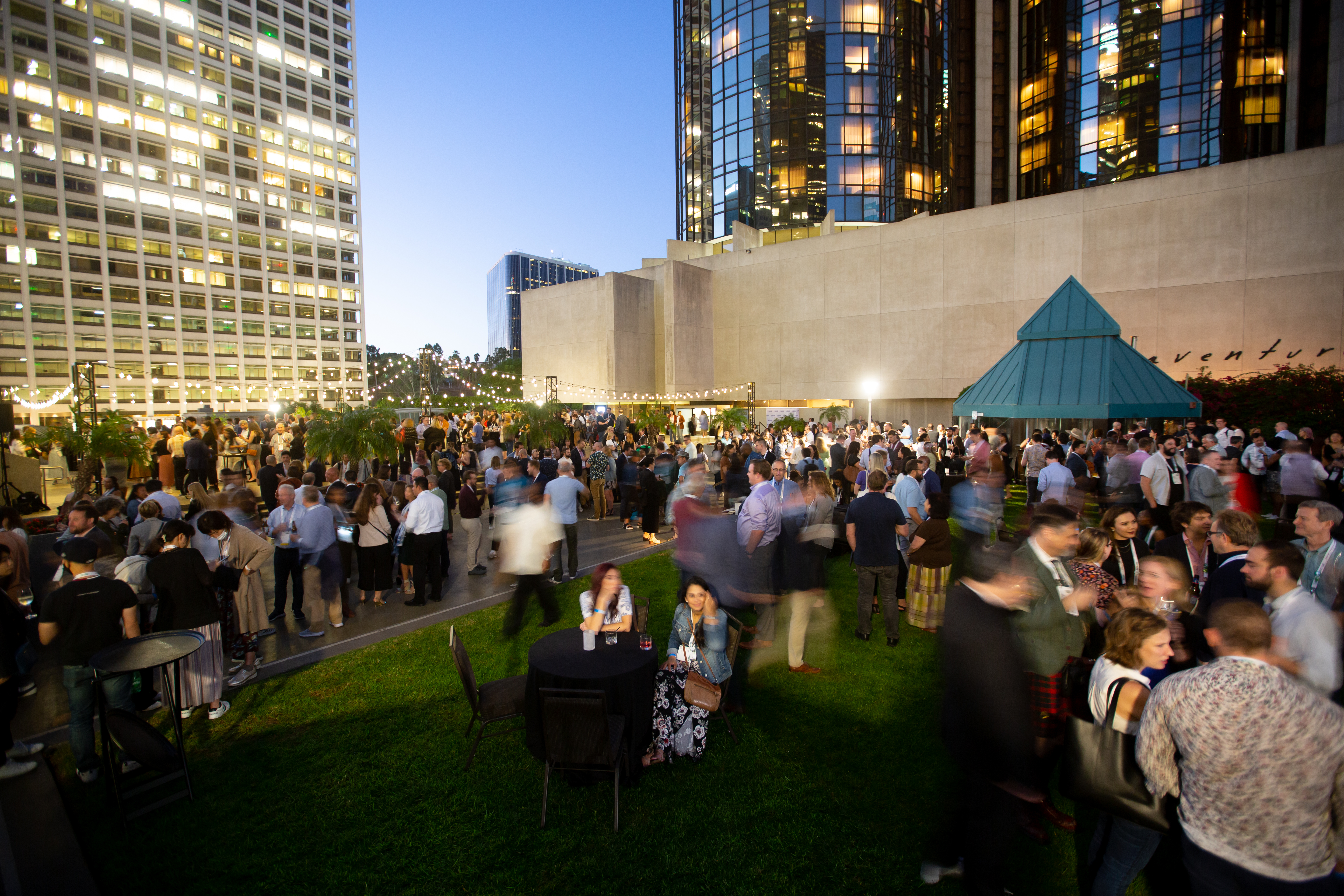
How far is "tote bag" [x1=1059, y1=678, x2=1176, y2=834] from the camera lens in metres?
2.47

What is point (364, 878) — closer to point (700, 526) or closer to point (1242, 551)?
point (700, 526)

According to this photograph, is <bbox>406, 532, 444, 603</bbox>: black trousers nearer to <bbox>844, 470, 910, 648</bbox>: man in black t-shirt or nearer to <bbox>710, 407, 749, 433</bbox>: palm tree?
<bbox>844, 470, 910, 648</bbox>: man in black t-shirt

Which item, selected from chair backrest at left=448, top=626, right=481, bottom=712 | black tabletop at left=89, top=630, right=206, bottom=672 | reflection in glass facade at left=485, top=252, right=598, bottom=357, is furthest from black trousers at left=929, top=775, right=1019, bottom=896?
reflection in glass facade at left=485, top=252, right=598, bottom=357

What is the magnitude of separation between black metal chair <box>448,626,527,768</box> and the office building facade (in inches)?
1430

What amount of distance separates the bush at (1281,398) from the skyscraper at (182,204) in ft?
215

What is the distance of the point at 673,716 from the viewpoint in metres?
4.30

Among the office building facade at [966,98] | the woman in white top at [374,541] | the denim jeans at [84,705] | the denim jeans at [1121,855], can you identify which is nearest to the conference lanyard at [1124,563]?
the denim jeans at [1121,855]

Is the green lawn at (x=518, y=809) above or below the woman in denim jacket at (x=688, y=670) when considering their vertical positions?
below

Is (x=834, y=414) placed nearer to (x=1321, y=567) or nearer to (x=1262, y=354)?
(x=1262, y=354)

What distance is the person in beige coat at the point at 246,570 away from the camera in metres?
5.72

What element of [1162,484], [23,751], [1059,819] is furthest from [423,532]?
[1162,484]

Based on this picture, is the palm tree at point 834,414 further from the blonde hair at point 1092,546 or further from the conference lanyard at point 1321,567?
the conference lanyard at point 1321,567

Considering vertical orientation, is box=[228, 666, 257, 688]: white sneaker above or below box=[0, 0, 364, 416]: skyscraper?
below

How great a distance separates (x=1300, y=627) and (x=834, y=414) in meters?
24.2
